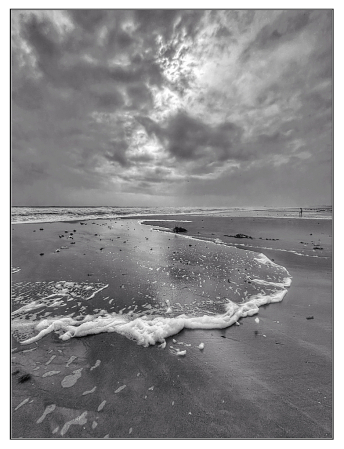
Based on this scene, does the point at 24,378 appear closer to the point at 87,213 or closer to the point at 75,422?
the point at 75,422

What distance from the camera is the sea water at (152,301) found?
3764 millimetres

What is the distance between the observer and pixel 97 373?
2.81m

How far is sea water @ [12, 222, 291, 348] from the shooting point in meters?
3.76

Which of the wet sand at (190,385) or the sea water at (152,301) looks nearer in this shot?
the wet sand at (190,385)

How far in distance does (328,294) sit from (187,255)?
5.41m

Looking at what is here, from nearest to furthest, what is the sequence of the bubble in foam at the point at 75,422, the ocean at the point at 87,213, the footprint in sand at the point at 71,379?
the bubble in foam at the point at 75,422, the footprint in sand at the point at 71,379, the ocean at the point at 87,213

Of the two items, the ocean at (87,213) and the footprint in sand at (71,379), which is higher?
the ocean at (87,213)

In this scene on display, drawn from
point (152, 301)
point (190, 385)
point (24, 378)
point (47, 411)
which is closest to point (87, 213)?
point (152, 301)

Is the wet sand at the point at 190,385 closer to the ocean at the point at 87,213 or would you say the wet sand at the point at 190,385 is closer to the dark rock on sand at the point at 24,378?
the dark rock on sand at the point at 24,378

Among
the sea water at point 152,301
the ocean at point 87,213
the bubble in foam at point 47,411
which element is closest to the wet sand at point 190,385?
the bubble in foam at point 47,411

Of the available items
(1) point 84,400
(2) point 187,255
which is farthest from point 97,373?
(2) point 187,255
